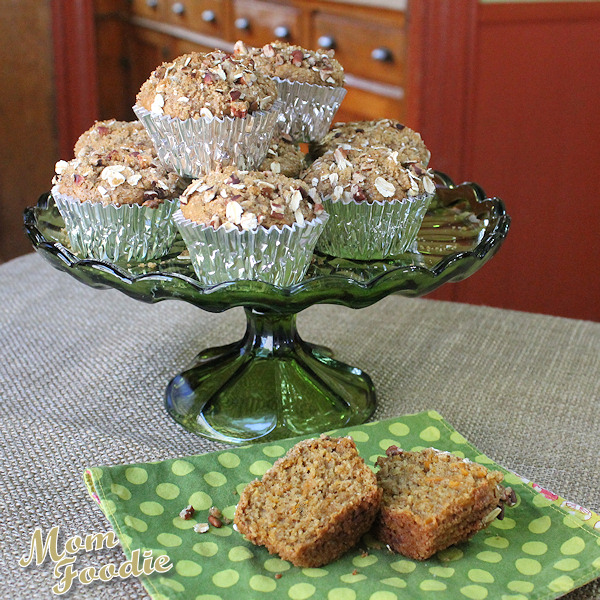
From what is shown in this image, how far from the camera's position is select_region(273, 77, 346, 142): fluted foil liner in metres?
1.24

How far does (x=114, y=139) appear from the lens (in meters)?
1.23

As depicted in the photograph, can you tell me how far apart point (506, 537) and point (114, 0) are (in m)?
3.80

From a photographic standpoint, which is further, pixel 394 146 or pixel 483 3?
pixel 483 3

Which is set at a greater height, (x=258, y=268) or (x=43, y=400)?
(x=258, y=268)

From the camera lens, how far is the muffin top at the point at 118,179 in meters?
1.10

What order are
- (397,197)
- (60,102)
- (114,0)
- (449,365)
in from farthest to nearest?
(114,0)
(60,102)
(449,365)
(397,197)

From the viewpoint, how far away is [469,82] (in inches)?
97.6

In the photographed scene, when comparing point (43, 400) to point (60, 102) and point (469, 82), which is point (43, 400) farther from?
point (60, 102)

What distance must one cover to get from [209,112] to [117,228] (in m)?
0.20

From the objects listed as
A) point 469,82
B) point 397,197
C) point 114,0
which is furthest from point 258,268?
point 114,0

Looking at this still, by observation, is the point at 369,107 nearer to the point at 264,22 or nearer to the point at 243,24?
the point at 264,22

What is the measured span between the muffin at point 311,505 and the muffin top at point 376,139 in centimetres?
51

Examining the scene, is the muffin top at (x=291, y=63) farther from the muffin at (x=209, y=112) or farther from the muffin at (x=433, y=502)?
the muffin at (x=433, y=502)

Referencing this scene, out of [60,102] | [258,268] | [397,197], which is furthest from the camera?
[60,102]
